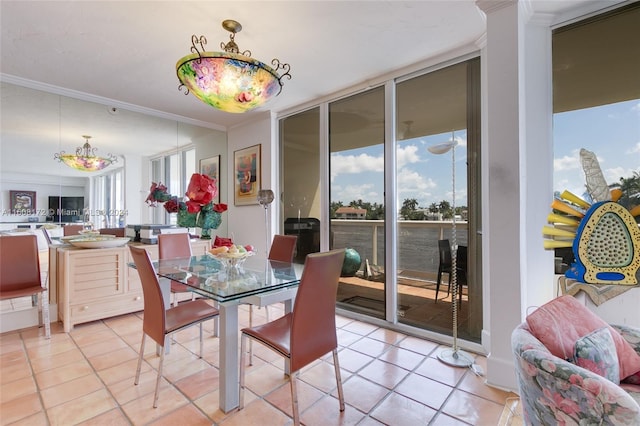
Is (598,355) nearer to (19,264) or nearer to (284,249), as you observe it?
(284,249)

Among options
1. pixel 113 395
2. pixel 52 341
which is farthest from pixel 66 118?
pixel 113 395

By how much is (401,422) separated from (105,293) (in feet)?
9.98

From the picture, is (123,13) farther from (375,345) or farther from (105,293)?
(375,345)

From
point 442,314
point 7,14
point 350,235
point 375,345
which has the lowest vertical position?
point 375,345

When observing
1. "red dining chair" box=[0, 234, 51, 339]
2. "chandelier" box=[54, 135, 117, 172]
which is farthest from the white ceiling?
"red dining chair" box=[0, 234, 51, 339]

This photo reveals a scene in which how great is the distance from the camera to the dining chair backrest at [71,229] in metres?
3.13

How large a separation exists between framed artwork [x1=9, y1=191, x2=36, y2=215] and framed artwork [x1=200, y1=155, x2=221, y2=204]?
182cm

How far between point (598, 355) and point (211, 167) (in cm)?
439

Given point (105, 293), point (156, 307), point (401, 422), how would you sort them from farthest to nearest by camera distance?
point (105, 293) → point (156, 307) → point (401, 422)

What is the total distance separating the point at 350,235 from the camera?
3215 millimetres

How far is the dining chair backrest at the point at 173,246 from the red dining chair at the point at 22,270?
109 centimetres

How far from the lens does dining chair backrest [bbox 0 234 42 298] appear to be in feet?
8.53

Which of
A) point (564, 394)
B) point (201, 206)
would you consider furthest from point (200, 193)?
point (564, 394)

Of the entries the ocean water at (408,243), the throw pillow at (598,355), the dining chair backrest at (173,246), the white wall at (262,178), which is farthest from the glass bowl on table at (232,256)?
the throw pillow at (598,355)
